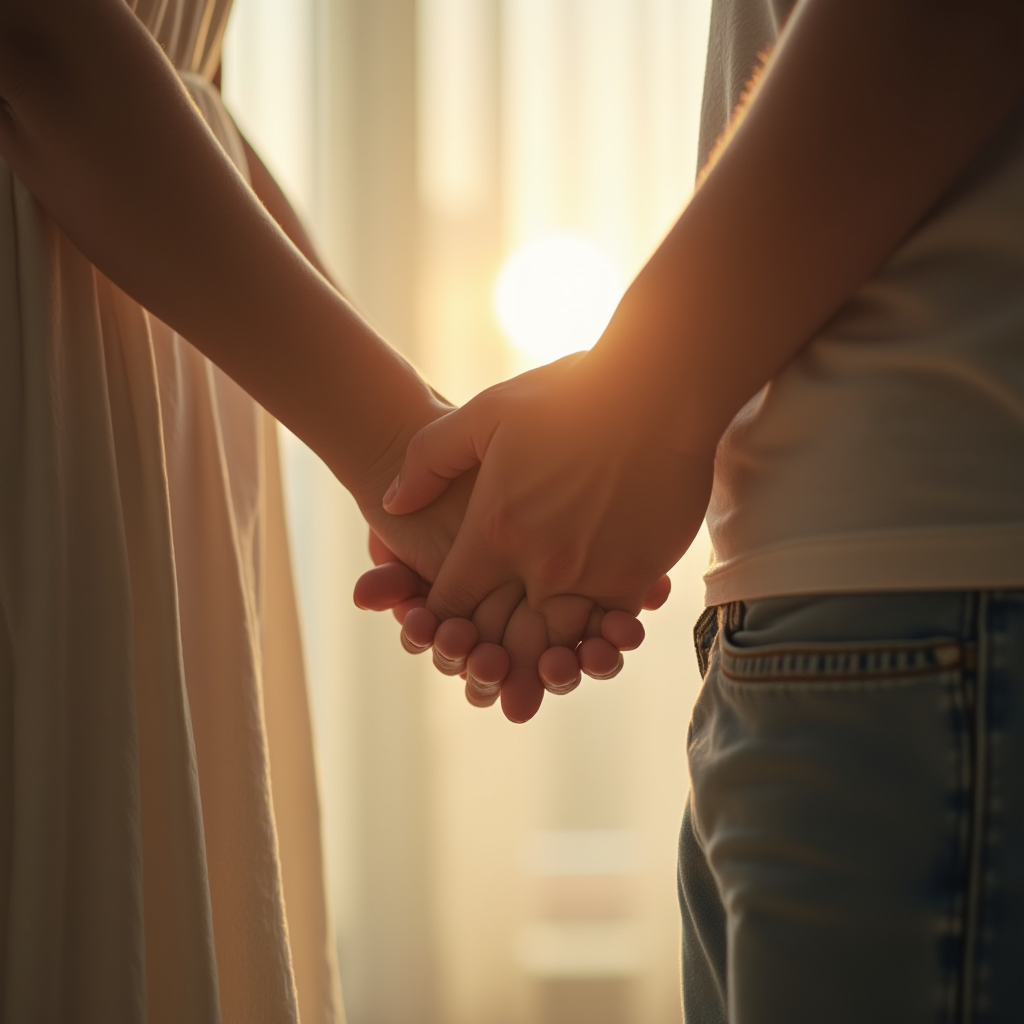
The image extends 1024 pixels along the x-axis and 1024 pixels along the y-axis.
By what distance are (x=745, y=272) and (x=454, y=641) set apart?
1.14 ft

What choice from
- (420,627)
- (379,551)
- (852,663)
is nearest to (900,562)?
(852,663)

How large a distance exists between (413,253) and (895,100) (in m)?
1.46

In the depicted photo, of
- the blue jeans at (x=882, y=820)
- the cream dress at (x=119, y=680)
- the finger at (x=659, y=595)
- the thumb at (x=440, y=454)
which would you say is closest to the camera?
the blue jeans at (x=882, y=820)

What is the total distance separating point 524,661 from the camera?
0.70 metres

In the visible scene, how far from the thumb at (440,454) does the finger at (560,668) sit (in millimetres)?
152

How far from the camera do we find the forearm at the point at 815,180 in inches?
16.9

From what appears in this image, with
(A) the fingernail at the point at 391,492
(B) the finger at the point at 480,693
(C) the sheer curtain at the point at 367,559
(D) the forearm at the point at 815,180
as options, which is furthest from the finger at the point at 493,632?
(C) the sheer curtain at the point at 367,559

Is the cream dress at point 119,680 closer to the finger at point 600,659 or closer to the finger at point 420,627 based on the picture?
the finger at point 420,627

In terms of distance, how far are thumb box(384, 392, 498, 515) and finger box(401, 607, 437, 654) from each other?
8 centimetres

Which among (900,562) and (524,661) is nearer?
(900,562)

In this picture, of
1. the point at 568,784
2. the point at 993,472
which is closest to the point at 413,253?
the point at 568,784

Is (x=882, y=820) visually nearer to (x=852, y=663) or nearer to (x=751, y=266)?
(x=852, y=663)

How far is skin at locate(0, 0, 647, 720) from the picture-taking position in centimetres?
55

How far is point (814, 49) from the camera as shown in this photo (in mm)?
449
